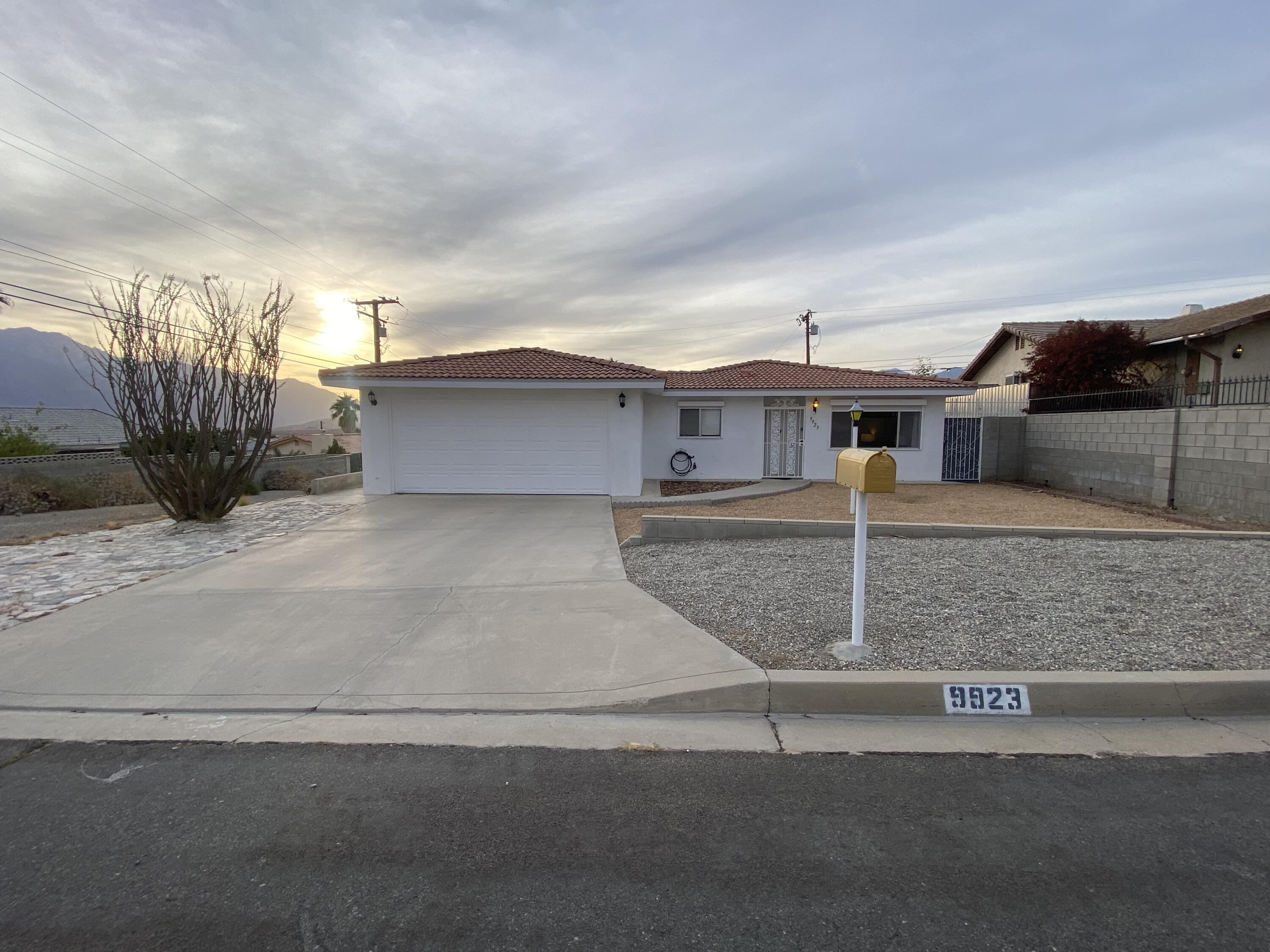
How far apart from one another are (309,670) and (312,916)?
8.43 feet

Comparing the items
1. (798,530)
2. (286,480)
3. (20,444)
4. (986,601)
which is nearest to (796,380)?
(798,530)

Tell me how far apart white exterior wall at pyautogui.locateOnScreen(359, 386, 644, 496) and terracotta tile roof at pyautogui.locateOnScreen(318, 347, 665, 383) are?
1.37 ft

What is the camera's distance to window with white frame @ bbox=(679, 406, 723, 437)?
16.8 meters

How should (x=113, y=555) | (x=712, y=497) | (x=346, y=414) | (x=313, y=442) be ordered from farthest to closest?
(x=346, y=414)
(x=313, y=442)
(x=712, y=497)
(x=113, y=555)

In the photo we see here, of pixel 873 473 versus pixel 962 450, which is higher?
pixel 873 473

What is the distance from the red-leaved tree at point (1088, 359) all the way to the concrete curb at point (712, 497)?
10004 mm

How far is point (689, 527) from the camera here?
8.74 metres

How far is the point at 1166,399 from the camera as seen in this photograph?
13.2 meters

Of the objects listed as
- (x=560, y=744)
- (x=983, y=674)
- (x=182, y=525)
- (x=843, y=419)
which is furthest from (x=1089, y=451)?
(x=182, y=525)

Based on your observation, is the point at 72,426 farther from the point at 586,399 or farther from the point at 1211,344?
the point at 1211,344

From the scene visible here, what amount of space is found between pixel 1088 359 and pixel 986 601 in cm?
1726

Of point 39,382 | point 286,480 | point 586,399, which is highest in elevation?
point 39,382

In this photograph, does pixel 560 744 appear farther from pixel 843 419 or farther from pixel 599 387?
pixel 843 419

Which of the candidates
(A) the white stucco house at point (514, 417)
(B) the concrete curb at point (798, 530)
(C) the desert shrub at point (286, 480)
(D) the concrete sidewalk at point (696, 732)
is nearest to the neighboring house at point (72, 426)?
(C) the desert shrub at point (286, 480)
